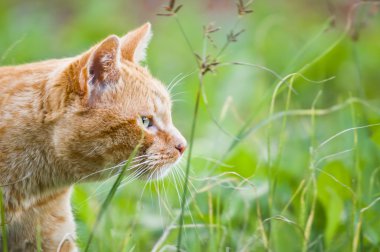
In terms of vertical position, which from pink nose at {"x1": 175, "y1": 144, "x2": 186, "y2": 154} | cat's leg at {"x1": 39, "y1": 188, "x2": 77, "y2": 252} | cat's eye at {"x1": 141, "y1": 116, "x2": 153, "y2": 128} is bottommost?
cat's leg at {"x1": 39, "y1": 188, "x2": 77, "y2": 252}

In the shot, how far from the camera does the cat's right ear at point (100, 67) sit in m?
2.52

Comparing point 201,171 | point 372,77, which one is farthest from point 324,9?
point 201,171

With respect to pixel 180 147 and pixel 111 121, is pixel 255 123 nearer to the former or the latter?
pixel 180 147

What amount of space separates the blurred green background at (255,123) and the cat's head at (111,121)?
0.41 feet

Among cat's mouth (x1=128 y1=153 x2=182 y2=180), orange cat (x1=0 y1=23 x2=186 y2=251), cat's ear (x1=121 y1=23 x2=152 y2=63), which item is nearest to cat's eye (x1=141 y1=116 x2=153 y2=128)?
orange cat (x1=0 y1=23 x2=186 y2=251)

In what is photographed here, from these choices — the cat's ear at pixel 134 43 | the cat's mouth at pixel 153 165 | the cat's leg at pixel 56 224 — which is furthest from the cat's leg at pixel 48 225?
the cat's ear at pixel 134 43

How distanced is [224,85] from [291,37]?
1.17m

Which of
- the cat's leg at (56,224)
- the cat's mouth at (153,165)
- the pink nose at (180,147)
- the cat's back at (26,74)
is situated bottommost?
the cat's leg at (56,224)

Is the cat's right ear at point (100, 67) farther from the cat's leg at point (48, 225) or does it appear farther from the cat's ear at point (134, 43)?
the cat's leg at point (48, 225)

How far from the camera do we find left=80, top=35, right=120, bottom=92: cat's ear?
252 cm

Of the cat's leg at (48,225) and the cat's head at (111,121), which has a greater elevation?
the cat's head at (111,121)

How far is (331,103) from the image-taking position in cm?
504

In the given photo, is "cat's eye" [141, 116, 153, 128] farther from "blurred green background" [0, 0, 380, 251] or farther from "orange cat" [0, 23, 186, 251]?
"blurred green background" [0, 0, 380, 251]

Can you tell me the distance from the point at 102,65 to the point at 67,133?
26cm
